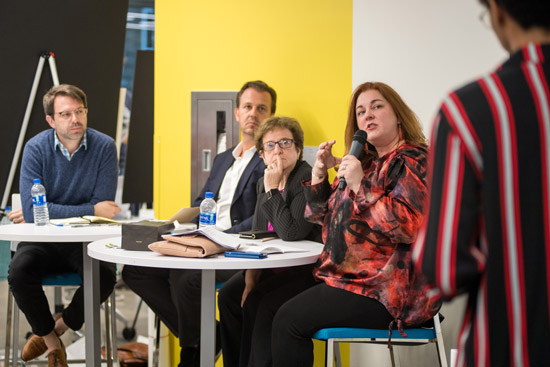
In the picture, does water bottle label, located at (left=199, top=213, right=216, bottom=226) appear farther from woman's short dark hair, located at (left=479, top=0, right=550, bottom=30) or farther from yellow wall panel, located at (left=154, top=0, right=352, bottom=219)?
woman's short dark hair, located at (left=479, top=0, right=550, bottom=30)

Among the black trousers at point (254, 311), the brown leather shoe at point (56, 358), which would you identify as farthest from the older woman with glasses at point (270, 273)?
the brown leather shoe at point (56, 358)

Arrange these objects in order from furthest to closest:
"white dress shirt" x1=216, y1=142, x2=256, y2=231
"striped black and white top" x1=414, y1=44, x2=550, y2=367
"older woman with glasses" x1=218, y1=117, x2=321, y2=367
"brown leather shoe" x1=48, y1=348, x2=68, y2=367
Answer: "white dress shirt" x1=216, y1=142, x2=256, y2=231 → "brown leather shoe" x1=48, y1=348, x2=68, y2=367 → "older woman with glasses" x1=218, y1=117, x2=321, y2=367 → "striped black and white top" x1=414, y1=44, x2=550, y2=367

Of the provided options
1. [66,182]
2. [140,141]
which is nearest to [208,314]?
[66,182]

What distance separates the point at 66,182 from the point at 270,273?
5.12 ft

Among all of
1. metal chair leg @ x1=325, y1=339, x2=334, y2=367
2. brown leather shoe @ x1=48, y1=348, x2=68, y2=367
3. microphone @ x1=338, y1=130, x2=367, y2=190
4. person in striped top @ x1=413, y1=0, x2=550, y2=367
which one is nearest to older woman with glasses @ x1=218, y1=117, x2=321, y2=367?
metal chair leg @ x1=325, y1=339, x2=334, y2=367

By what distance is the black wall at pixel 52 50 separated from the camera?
201 inches

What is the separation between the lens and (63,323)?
3.27m

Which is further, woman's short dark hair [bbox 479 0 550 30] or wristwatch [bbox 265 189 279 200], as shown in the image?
wristwatch [bbox 265 189 279 200]

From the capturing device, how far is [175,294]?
3143 mm

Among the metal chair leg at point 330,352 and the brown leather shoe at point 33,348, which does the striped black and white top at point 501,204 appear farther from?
the brown leather shoe at point 33,348

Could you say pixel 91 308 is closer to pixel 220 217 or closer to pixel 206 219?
pixel 206 219

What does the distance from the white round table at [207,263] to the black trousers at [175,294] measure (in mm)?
740

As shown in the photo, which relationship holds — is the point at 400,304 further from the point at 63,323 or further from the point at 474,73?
the point at 63,323

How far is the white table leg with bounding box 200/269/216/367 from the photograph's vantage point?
2139mm
